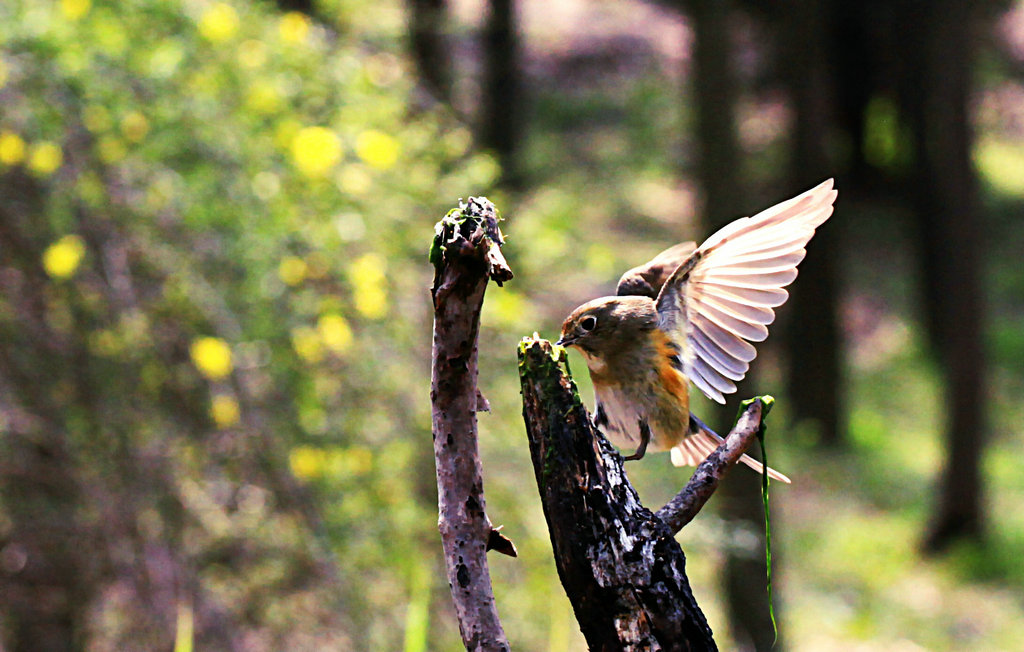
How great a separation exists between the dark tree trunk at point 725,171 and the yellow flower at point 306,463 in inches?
99.2

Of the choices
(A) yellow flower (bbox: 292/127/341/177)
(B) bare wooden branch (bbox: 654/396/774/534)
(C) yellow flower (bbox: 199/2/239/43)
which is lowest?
(B) bare wooden branch (bbox: 654/396/774/534)

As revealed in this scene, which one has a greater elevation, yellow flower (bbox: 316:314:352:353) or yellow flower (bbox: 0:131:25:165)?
yellow flower (bbox: 0:131:25:165)

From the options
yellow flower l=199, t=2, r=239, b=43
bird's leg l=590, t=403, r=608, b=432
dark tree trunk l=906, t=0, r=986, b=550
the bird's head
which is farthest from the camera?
dark tree trunk l=906, t=0, r=986, b=550

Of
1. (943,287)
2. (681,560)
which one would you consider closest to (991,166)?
(943,287)

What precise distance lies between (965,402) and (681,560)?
757 cm

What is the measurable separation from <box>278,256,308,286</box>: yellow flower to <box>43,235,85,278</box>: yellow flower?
0.58 m

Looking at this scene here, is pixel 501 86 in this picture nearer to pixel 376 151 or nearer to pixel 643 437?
pixel 376 151

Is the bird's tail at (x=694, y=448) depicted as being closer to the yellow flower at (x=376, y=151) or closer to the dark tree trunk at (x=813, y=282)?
the yellow flower at (x=376, y=151)

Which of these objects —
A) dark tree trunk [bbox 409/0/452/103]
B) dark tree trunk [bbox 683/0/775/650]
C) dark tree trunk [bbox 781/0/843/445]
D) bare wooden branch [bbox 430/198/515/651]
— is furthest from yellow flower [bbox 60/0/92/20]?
dark tree trunk [bbox 781/0/843/445]

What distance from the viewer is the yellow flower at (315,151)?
3.21 meters

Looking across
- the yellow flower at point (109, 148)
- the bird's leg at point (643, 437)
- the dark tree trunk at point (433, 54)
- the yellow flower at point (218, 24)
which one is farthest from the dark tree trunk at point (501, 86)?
the bird's leg at point (643, 437)

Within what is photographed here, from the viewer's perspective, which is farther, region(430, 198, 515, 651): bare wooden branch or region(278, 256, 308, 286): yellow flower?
region(278, 256, 308, 286): yellow flower

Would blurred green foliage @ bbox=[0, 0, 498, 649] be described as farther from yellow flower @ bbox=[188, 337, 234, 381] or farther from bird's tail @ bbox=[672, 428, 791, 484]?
bird's tail @ bbox=[672, 428, 791, 484]

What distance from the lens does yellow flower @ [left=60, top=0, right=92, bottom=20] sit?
323 cm
